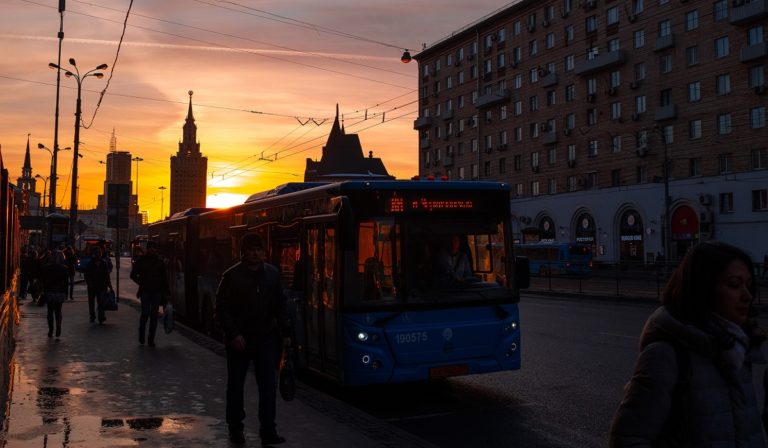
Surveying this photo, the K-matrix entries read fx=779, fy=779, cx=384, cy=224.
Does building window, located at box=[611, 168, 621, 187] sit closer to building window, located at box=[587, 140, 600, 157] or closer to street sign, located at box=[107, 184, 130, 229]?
building window, located at box=[587, 140, 600, 157]

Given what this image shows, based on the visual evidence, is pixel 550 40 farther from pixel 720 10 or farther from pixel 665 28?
pixel 720 10

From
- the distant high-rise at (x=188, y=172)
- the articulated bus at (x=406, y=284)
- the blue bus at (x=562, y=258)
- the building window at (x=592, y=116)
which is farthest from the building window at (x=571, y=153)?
the distant high-rise at (x=188, y=172)

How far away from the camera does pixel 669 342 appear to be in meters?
2.52

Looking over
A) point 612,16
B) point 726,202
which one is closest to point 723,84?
point 726,202

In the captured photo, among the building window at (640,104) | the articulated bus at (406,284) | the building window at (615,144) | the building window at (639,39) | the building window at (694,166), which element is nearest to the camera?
the articulated bus at (406,284)

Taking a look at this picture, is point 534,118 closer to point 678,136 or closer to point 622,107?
point 622,107

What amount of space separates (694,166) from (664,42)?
8.00 meters

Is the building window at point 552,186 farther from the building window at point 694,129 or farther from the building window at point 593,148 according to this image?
the building window at point 694,129

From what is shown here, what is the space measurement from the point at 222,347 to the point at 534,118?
169 ft

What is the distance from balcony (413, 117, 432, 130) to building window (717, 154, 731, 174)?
114 feet

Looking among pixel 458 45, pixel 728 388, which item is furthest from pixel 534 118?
pixel 728 388

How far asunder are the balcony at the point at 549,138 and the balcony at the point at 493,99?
6411mm

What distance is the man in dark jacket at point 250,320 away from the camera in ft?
22.5

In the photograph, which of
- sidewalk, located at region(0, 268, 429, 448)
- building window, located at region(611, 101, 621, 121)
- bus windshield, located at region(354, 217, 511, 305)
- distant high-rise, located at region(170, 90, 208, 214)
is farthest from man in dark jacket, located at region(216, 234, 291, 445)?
distant high-rise, located at region(170, 90, 208, 214)
